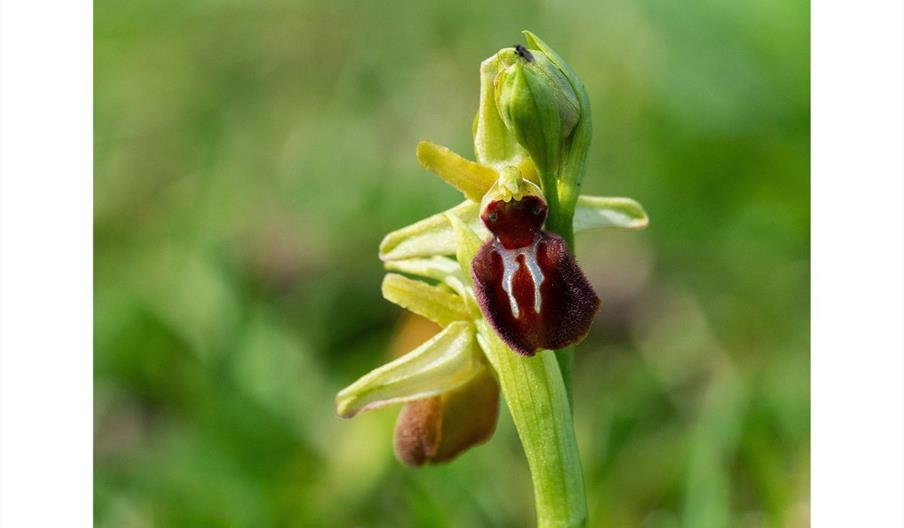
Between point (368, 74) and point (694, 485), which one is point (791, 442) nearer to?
point (694, 485)

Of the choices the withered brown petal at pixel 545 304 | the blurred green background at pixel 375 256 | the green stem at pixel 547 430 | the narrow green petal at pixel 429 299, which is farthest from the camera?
the blurred green background at pixel 375 256

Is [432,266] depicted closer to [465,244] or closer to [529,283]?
[465,244]

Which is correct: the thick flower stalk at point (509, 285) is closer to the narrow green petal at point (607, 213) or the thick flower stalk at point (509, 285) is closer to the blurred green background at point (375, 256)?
the narrow green petal at point (607, 213)

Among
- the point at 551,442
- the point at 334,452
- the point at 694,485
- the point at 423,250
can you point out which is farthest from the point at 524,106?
the point at 334,452

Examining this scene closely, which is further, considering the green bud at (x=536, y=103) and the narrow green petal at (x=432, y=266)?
the narrow green petal at (x=432, y=266)

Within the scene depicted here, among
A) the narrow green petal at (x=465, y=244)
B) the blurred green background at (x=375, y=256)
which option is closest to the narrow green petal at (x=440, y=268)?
the narrow green petal at (x=465, y=244)
